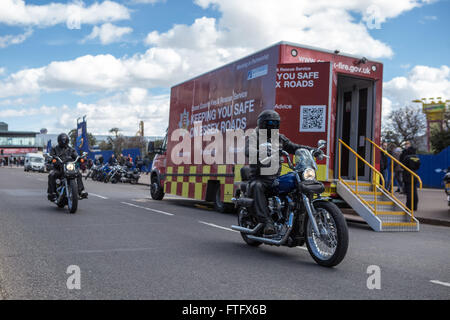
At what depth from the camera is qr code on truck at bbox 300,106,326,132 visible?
30.1ft

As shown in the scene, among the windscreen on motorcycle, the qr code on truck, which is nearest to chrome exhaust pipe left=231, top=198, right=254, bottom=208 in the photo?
the windscreen on motorcycle

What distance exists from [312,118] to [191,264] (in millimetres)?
4994

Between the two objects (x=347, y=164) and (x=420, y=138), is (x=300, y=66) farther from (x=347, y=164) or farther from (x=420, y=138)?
(x=420, y=138)

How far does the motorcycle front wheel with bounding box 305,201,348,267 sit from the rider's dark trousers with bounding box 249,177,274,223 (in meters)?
0.55

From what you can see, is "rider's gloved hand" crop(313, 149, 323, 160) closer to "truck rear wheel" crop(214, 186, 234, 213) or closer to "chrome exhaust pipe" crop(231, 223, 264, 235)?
"chrome exhaust pipe" crop(231, 223, 264, 235)

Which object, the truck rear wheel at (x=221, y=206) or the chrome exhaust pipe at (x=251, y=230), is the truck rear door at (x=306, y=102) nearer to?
the truck rear wheel at (x=221, y=206)

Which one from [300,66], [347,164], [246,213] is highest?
[300,66]

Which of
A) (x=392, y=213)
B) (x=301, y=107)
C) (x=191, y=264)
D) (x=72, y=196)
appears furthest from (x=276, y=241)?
(x=72, y=196)

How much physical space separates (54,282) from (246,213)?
8.78 feet

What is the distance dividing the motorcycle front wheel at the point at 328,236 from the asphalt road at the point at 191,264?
0.14m

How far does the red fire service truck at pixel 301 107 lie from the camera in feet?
30.2

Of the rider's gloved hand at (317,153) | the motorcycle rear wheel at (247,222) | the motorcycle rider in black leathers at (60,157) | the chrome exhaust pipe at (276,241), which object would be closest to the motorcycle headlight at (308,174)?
the rider's gloved hand at (317,153)

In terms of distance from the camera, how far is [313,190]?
5.07 metres

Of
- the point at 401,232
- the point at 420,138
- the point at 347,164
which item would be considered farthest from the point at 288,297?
the point at 420,138
